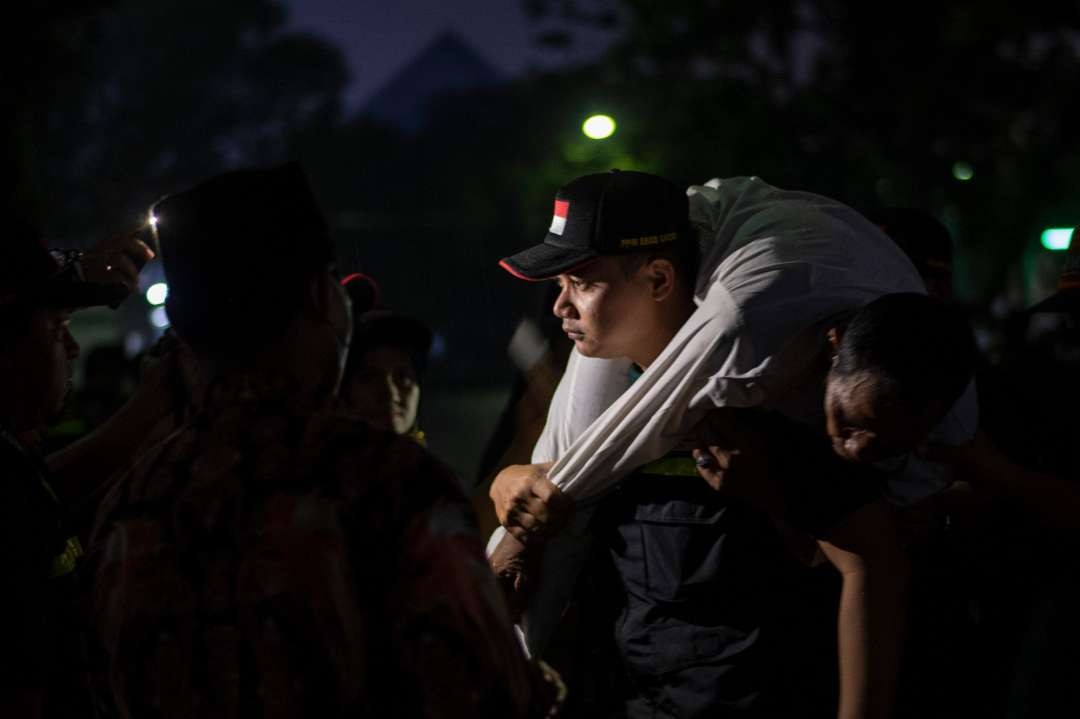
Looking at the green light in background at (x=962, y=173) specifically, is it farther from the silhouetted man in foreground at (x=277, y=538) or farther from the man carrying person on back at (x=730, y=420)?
the silhouetted man in foreground at (x=277, y=538)

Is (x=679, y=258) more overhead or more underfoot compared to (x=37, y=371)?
more overhead

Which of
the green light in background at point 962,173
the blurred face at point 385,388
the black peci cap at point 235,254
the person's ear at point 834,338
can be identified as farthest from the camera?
the green light in background at point 962,173

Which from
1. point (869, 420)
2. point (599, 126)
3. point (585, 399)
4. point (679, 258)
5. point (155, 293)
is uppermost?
point (599, 126)

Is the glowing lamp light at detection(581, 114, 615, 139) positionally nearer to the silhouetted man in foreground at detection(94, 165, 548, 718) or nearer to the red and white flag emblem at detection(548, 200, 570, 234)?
the red and white flag emblem at detection(548, 200, 570, 234)

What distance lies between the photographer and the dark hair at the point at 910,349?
2.18 meters

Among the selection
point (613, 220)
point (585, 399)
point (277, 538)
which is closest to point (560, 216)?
point (613, 220)

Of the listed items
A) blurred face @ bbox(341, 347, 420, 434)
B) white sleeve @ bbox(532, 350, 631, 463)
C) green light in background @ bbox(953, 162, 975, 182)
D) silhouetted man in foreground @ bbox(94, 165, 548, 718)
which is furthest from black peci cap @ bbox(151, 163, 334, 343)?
green light in background @ bbox(953, 162, 975, 182)

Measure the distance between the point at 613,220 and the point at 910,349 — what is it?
73 cm

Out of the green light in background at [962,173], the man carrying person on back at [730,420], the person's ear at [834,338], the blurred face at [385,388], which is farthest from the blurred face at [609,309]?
the green light in background at [962,173]

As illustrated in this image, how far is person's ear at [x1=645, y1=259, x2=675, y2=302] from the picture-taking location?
8.65 feet

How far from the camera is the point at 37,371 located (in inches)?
101

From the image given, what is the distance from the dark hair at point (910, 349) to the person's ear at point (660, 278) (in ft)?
1.68

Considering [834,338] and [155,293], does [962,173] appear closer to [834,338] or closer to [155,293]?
[834,338]

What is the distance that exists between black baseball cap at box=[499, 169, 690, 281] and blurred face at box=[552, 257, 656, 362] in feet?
0.18
